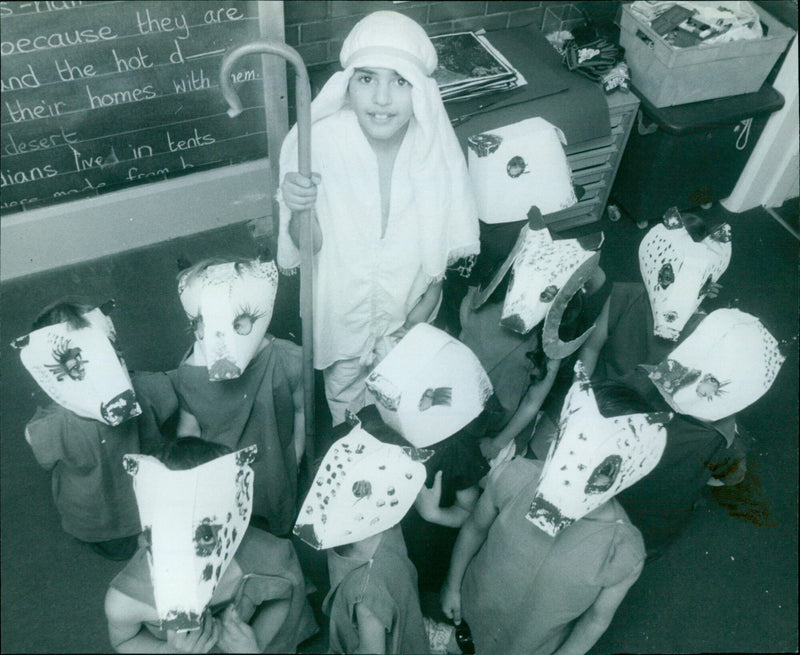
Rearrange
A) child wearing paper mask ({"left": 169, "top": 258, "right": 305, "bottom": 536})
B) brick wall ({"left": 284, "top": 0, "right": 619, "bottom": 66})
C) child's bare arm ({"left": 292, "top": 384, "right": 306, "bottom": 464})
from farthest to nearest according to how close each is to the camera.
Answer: brick wall ({"left": 284, "top": 0, "right": 619, "bottom": 66})
child's bare arm ({"left": 292, "top": 384, "right": 306, "bottom": 464})
child wearing paper mask ({"left": 169, "top": 258, "right": 305, "bottom": 536})

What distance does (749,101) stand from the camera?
2990mm

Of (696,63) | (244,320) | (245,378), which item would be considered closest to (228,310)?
(244,320)

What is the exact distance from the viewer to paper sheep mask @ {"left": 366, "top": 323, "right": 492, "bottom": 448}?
166cm

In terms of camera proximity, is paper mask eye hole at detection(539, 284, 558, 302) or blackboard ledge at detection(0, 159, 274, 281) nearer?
paper mask eye hole at detection(539, 284, 558, 302)

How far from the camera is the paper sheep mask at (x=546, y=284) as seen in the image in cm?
185

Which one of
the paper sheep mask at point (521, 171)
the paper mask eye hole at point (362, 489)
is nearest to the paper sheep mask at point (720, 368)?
the paper sheep mask at point (521, 171)

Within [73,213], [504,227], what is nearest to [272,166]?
[73,213]

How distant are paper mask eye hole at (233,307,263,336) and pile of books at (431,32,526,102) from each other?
1.36m

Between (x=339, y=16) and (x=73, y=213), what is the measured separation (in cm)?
131

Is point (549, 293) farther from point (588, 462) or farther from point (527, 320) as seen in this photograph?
point (588, 462)

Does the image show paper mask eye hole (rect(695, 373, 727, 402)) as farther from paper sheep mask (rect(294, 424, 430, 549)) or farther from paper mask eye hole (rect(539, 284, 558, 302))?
paper sheep mask (rect(294, 424, 430, 549))

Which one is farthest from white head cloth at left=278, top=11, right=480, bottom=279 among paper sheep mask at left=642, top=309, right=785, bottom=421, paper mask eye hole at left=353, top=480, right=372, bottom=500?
paper mask eye hole at left=353, top=480, right=372, bottom=500

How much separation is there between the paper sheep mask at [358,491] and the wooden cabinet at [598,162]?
1.79 meters

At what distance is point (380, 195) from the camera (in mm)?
2055
